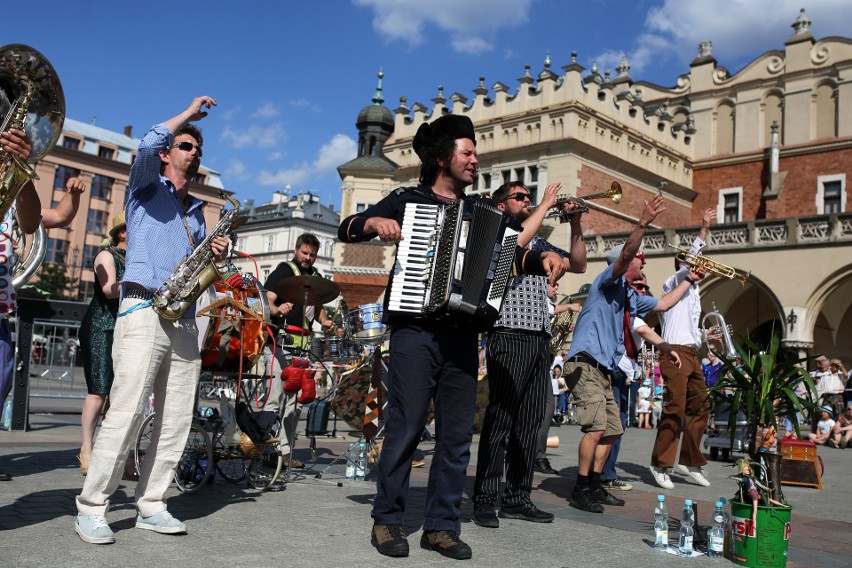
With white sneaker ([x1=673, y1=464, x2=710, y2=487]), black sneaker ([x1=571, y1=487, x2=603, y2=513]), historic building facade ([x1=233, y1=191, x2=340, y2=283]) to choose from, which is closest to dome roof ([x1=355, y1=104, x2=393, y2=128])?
historic building facade ([x1=233, y1=191, x2=340, y2=283])

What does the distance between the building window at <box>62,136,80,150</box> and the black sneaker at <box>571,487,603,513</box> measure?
2967 inches

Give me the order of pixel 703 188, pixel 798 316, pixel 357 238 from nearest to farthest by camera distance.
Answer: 1. pixel 357 238
2. pixel 798 316
3. pixel 703 188

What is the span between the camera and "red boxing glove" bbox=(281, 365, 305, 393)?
6125mm

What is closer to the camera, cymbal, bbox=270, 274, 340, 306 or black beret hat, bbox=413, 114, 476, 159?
black beret hat, bbox=413, 114, 476, 159

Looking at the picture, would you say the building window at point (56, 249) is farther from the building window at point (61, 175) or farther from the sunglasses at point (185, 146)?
the sunglasses at point (185, 146)

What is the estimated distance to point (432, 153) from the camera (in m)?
4.84

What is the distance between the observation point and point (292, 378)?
6152 mm

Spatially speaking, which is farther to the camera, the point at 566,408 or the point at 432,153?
the point at 566,408

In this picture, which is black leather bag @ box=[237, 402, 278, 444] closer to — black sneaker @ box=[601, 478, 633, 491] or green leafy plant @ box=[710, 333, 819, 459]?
green leafy plant @ box=[710, 333, 819, 459]

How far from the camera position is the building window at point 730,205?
38125mm

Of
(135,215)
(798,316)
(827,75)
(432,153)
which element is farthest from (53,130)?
(827,75)

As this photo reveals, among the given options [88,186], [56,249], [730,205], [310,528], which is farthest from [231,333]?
[56,249]

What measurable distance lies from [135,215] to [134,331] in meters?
0.63

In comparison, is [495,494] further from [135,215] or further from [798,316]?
[798,316]
